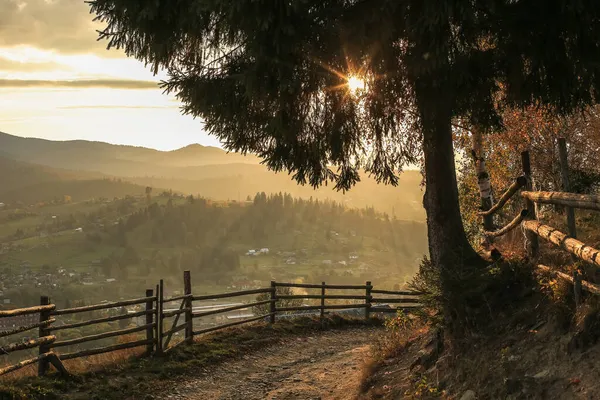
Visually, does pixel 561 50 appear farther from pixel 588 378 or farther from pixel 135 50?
pixel 135 50

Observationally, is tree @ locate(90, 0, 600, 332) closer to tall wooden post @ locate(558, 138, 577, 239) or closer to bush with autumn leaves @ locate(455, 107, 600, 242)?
tall wooden post @ locate(558, 138, 577, 239)

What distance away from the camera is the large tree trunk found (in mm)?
8039

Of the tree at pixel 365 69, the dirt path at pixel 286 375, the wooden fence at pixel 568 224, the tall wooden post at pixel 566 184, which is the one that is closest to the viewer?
the wooden fence at pixel 568 224

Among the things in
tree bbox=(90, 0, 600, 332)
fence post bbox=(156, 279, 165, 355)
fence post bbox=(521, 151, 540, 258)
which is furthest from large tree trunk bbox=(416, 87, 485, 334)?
fence post bbox=(156, 279, 165, 355)

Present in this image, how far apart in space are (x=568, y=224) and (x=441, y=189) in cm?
281

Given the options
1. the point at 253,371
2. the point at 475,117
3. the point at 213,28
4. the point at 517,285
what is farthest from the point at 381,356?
the point at 213,28

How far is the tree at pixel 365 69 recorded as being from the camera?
22.7 feet

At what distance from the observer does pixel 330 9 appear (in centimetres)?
737

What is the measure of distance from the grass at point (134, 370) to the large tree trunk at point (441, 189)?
19.6 ft

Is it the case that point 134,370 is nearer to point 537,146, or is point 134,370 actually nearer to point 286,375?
point 286,375

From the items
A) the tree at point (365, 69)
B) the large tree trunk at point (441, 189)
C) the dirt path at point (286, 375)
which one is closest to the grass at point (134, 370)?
the dirt path at point (286, 375)

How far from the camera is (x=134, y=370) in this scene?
10.2m

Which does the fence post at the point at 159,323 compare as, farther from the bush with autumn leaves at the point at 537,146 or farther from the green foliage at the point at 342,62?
the bush with autumn leaves at the point at 537,146

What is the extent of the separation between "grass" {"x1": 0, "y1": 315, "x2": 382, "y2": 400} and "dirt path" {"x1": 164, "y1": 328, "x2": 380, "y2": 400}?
0.39 m
